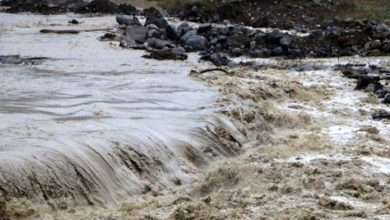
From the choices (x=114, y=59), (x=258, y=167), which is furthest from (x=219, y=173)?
(x=114, y=59)

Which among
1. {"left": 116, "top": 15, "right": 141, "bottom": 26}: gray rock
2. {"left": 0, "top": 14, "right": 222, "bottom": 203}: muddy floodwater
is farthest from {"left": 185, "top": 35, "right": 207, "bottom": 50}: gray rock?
{"left": 116, "top": 15, "right": 141, "bottom": 26}: gray rock

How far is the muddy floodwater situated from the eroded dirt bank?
0.86 ft

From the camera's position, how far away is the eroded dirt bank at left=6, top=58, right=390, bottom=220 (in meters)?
6.24

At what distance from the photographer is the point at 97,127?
7980 millimetres

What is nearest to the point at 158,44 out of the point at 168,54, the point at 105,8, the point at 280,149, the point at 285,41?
the point at 168,54

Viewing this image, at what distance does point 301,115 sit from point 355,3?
707 inches

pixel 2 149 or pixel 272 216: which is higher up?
pixel 2 149

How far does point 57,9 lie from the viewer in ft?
96.2

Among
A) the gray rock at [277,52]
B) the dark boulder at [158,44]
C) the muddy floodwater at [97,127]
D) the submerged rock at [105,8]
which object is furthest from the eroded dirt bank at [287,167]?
the submerged rock at [105,8]

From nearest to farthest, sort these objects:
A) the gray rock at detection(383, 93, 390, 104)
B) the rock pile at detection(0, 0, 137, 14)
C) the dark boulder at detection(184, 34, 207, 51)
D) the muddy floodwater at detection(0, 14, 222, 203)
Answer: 1. the muddy floodwater at detection(0, 14, 222, 203)
2. the gray rock at detection(383, 93, 390, 104)
3. the dark boulder at detection(184, 34, 207, 51)
4. the rock pile at detection(0, 0, 137, 14)

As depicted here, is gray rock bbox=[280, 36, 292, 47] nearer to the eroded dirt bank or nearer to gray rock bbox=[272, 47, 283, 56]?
gray rock bbox=[272, 47, 283, 56]

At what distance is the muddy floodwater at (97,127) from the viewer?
650cm

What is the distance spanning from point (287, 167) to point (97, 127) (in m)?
2.15

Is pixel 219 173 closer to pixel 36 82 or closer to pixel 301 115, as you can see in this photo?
pixel 301 115
